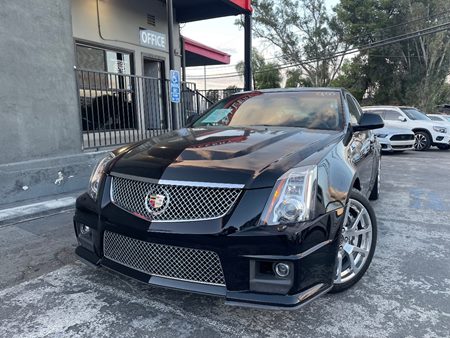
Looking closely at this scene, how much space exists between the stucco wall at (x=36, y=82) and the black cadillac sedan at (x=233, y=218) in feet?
10.1

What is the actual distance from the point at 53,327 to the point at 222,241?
→ 49.8 inches

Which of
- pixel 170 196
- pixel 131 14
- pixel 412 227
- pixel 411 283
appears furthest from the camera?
pixel 131 14

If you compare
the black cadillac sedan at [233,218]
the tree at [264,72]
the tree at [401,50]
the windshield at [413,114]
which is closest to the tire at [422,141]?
the windshield at [413,114]

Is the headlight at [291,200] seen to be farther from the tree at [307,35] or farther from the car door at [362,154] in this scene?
the tree at [307,35]

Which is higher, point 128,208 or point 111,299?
point 128,208

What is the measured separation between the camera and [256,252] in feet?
6.88

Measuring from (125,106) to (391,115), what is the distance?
9415mm

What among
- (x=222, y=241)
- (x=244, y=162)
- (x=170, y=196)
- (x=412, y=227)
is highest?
(x=244, y=162)

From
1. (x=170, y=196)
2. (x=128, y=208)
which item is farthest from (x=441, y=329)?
(x=128, y=208)

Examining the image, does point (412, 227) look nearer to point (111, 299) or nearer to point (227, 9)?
point (111, 299)

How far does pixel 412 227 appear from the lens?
4.34m

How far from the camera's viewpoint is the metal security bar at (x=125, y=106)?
7.45 meters

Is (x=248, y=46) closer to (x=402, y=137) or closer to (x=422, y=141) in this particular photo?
(x=402, y=137)

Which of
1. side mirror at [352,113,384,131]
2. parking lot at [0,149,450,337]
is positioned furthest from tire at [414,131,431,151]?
side mirror at [352,113,384,131]
